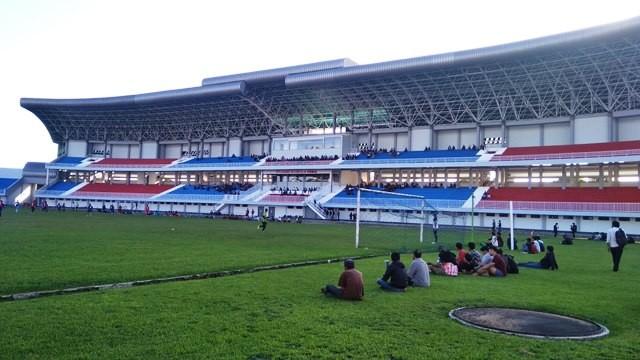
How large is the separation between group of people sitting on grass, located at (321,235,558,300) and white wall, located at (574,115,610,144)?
45.7 meters

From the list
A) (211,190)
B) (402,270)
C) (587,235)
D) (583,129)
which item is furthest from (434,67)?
(402,270)

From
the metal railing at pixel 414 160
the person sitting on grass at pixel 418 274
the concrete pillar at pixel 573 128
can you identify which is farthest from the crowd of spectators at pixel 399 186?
the person sitting on grass at pixel 418 274

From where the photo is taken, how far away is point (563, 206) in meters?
49.4

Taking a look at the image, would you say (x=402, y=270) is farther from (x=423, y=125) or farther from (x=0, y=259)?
(x=423, y=125)

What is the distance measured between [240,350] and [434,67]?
182 feet

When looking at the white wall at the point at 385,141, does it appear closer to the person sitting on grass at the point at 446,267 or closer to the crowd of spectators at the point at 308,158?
the crowd of spectators at the point at 308,158

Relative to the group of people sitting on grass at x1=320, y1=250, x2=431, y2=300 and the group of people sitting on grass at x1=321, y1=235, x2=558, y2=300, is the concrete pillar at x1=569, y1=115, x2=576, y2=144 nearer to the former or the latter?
the group of people sitting on grass at x1=321, y1=235, x2=558, y2=300

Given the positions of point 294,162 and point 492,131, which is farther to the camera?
point 294,162

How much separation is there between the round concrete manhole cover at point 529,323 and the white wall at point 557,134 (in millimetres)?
57684

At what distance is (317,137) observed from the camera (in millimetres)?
76938

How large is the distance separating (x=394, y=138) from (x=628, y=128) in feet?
101

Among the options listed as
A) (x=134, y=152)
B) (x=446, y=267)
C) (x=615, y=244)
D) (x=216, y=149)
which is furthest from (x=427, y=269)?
(x=134, y=152)

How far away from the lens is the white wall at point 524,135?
210ft

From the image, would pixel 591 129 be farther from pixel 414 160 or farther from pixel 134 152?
pixel 134 152
